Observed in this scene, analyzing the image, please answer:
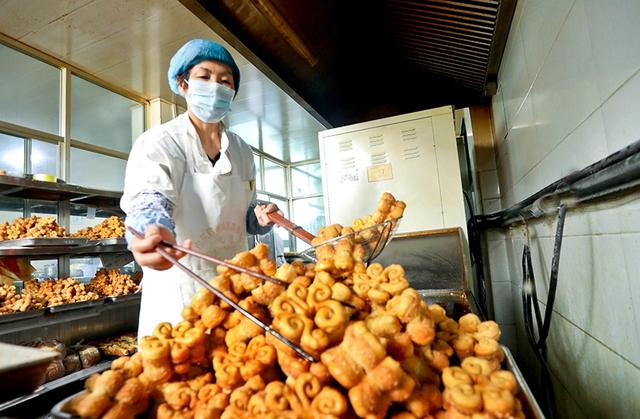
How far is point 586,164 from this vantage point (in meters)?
1.04

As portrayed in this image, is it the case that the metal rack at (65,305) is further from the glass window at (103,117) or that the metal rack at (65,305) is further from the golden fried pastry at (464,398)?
the golden fried pastry at (464,398)

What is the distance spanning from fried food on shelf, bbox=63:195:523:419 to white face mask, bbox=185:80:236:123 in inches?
41.0

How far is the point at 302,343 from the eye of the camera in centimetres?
48

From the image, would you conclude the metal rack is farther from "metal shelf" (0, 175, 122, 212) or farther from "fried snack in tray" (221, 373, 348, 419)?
"fried snack in tray" (221, 373, 348, 419)

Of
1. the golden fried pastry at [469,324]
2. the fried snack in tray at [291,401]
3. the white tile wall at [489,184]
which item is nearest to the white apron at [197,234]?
the fried snack in tray at [291,401]

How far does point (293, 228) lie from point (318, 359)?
0.64 m

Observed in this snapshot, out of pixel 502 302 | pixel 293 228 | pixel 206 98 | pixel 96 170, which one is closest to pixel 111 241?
pixel 96 170

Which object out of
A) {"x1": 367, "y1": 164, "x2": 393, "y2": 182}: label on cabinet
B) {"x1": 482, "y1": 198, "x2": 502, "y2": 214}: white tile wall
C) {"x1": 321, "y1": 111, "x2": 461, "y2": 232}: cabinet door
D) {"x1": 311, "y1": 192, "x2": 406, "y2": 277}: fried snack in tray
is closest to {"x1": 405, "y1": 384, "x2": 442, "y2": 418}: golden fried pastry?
{"x1": 311, "y1": 192, "x2": 406, "y2": 277}: fried snack in tray

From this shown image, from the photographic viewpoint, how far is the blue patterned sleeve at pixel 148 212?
2.95 ft

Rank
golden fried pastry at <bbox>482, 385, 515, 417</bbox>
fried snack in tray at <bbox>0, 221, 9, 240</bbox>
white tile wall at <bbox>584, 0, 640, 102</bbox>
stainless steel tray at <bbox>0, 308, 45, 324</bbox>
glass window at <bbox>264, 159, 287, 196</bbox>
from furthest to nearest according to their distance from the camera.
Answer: glass window at <bbox>264, 159, 287, 196</bbox> → fried snack in tray at <bbox>0, 221, 9, 240</bbox> → stainless steel tray at <bbox>0, 308, 45, 324</bbox> → white tile wall at <bbox>584, 0, 640, 102</bbox> → golden fried pastry at <bbox>482, 385, 515, 417</bbox>

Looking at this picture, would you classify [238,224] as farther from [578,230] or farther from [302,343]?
[578,230]

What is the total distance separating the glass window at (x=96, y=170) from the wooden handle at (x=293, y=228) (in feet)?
11.7

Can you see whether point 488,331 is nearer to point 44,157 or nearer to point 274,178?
point 44,157

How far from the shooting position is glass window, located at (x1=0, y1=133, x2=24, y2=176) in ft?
10.1
